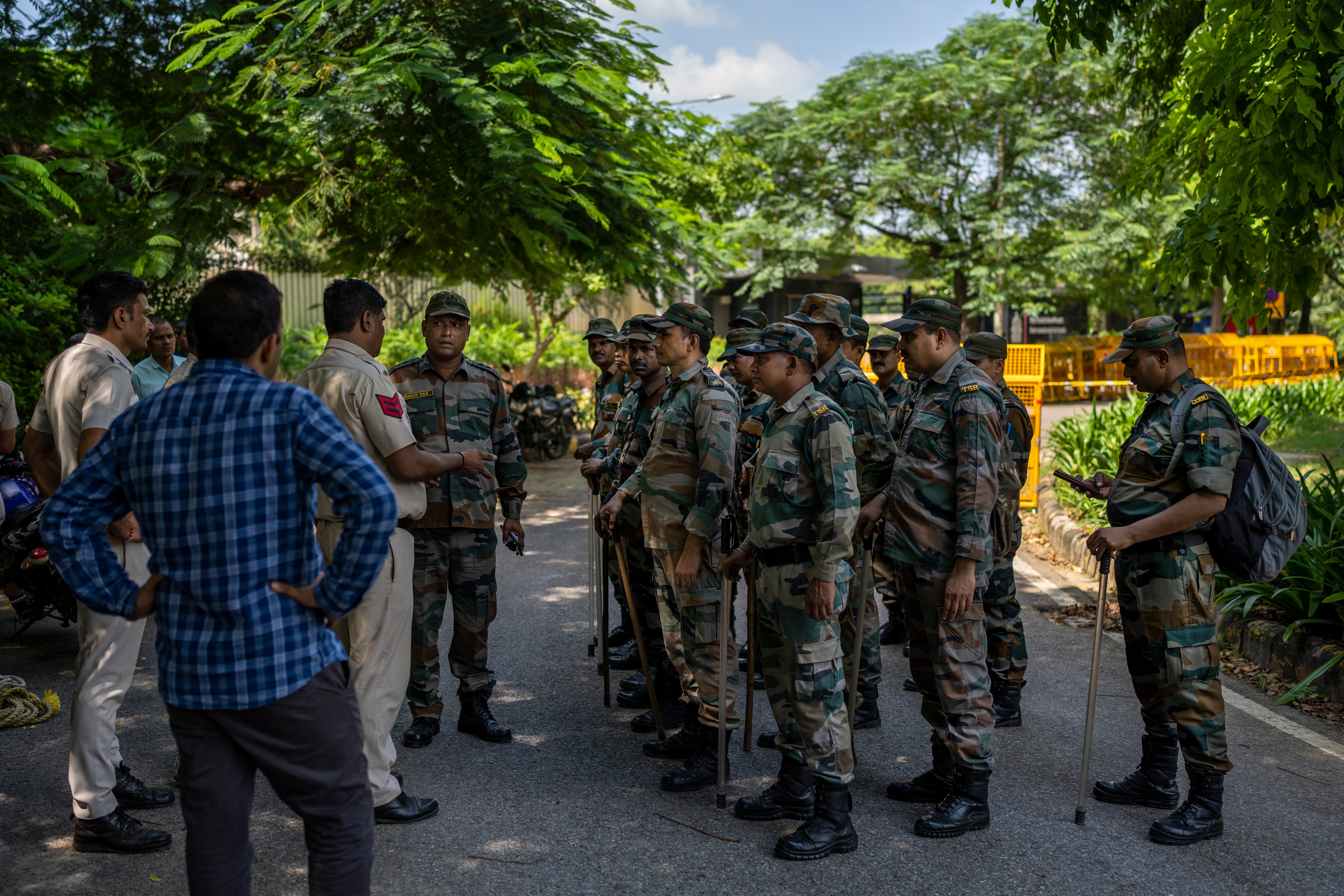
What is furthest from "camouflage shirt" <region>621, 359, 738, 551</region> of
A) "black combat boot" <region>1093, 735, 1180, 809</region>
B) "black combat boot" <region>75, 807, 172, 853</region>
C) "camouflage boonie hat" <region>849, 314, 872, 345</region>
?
"black combat boot" <region>75, 807, 172, 853</region>

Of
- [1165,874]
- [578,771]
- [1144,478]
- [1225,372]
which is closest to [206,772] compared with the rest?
[578,771]

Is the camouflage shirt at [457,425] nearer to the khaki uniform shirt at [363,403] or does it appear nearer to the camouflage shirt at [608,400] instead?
the khaki uniform shirt at [363,403]

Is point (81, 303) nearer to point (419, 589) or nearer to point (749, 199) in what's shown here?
point (419, 589)

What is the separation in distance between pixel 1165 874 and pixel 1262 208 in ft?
13.5

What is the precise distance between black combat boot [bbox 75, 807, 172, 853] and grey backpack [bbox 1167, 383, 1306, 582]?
4.21 metres

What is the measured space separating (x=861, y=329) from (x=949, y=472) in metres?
2.50

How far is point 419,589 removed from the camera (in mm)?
4879

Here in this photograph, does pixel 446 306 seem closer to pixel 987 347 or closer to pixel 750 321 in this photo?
pixel 750 321

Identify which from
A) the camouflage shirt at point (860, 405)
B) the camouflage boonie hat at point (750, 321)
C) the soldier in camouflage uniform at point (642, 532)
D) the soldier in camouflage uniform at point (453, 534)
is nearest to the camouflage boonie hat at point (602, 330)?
the camouflage boonie hat at point (750, 321)

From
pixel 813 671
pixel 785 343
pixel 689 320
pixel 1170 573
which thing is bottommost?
pixel 813 671

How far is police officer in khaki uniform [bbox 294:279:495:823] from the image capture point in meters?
3.94

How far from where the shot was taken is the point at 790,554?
13.0 ft

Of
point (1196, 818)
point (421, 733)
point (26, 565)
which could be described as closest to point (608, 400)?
point (421, 733)

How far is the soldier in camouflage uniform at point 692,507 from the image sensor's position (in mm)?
4438
